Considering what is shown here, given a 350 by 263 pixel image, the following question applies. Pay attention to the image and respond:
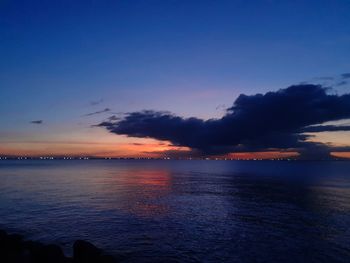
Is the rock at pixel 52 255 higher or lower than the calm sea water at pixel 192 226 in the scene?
higher

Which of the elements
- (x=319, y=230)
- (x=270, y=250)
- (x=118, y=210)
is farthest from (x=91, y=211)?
(x=319, y=230)

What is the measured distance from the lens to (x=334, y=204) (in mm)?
58188

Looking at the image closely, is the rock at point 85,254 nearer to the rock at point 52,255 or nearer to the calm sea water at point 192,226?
the rock at point 52,255

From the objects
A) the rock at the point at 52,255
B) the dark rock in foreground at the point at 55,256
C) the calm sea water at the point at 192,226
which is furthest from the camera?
the calm sea water at the point at 192,226

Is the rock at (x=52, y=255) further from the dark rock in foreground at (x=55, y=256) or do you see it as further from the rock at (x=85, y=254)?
the rock at (x=85, y=254)

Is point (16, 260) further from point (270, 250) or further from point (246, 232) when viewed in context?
point (246, 232)

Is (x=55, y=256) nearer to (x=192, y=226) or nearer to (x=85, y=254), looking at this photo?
(x=85, y=254)

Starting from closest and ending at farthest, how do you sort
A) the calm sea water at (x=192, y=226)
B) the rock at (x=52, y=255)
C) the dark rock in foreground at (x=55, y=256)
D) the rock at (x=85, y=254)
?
the dark rock in foreground at (x=55, y=256), the rock at (x=52, y=255), the rock at (x=85, y=254), the calm sea water at (x=192, y=226)

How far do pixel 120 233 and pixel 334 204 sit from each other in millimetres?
43111

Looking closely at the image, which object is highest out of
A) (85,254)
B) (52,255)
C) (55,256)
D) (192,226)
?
(52,255)

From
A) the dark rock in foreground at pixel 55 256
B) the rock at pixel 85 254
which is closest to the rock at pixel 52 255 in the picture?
the dark rock in foreground at pixel 55 256

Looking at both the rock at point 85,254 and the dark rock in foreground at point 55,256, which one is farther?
the rock at point 85,254

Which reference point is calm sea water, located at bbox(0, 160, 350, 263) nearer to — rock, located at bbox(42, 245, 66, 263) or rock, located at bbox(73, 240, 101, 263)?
rock, located at bbox(73, 240, 101, 263)

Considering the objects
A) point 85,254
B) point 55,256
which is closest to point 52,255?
point 55,256
